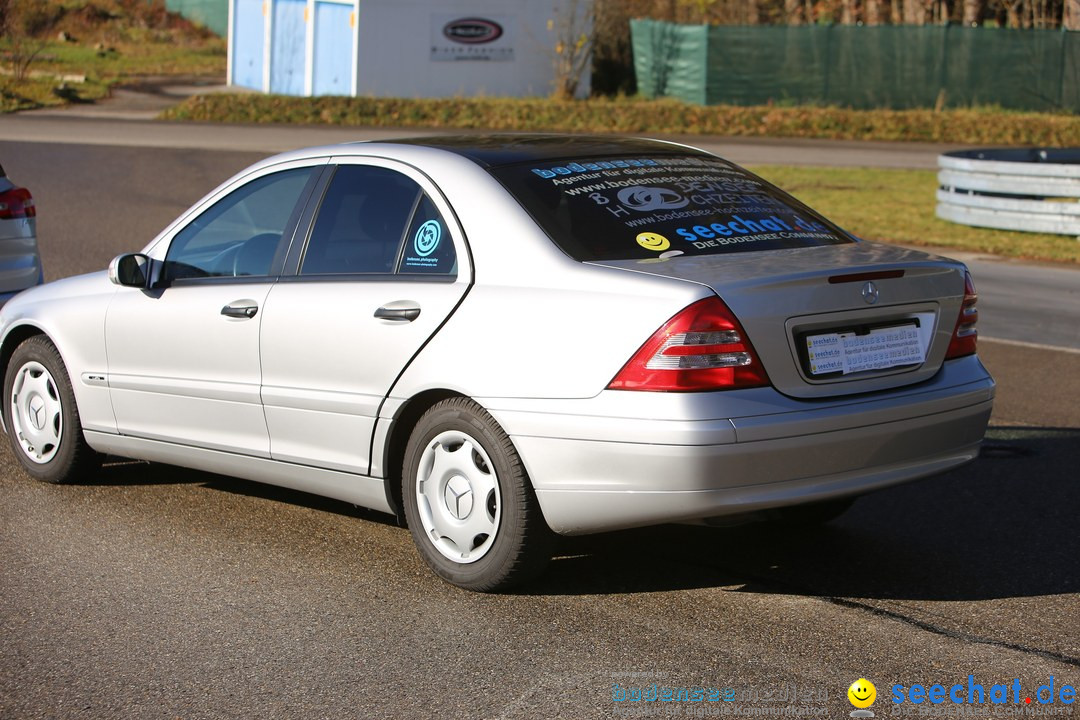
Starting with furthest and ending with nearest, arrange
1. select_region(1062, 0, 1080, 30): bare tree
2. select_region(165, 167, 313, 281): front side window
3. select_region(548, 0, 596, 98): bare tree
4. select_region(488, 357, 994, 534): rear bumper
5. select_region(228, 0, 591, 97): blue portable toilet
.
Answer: select_region(1062, 0, 1080, 30): bare tree → select_region(548, 0, 596, 98): bare tree → select_region(228, 0, 591, 97): blue portable toilet → select_region(165, 167, 313, 281): front side window → select_region(488, 357, 994, 534): rear bumper

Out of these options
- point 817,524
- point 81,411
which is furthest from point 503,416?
point 81,411

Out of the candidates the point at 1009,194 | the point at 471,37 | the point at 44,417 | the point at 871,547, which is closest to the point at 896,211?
the point at 1009,194

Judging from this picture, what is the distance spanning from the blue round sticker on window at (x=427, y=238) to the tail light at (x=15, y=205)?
4.11 meters

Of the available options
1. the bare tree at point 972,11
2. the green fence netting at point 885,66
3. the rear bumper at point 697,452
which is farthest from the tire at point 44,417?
the bare tree at point 972,11

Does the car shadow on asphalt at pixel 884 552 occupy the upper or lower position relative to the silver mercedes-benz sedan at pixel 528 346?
lower

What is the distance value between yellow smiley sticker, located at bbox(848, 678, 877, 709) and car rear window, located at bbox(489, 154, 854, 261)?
5.26 feet

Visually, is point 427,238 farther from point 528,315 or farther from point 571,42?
point 571,42

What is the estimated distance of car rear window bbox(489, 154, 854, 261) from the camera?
4.96 metres

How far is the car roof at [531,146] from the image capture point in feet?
17.7

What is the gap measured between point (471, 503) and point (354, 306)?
2.87ft

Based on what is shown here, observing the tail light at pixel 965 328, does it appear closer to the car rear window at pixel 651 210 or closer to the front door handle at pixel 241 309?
the car rear window at pixel 651 210

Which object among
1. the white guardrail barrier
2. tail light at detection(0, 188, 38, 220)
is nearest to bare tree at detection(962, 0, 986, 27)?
the white guardrail barrier

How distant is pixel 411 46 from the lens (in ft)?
122

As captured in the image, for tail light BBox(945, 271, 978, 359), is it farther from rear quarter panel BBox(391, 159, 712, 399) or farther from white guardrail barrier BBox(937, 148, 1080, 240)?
white guardrail barrier BBox(937, 148, 1080, 240)
